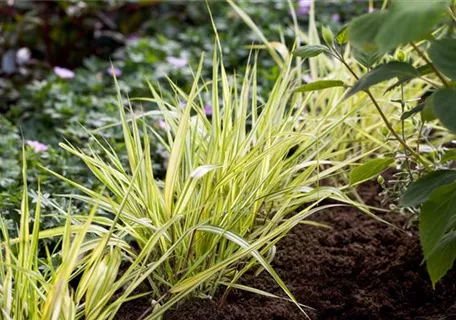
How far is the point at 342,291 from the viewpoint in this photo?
5.01 feet

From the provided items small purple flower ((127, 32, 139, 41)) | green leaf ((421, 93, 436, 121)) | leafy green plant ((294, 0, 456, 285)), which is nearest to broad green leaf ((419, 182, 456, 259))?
leafy green plant ((294, 0, 456, 285))

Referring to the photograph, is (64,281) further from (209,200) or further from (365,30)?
(365,30)

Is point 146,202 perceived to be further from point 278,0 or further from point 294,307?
point 278,0

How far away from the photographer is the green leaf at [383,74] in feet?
3.61

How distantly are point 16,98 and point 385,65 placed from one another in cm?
192

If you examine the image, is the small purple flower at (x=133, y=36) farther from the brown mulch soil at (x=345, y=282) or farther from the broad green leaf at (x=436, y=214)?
the broad green leaf at (x=436, y=214)

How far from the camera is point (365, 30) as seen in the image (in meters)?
1.06

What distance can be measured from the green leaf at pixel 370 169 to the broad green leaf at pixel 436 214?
0.21 metres

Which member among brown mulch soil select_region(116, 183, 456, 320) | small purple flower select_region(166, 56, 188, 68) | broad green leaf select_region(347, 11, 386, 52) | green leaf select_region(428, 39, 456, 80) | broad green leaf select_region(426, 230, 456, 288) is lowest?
small purple flower select_region(166, 56, 188, 68)

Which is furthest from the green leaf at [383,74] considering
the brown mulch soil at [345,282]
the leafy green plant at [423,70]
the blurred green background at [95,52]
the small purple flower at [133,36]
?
the small purple flower at [133,36]

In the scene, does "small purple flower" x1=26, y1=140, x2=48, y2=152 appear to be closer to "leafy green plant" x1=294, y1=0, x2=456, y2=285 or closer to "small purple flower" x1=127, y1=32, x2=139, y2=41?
"leafy green plant" x1=294, y1=0, x2=456, y2=285

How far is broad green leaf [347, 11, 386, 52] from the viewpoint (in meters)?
1.05

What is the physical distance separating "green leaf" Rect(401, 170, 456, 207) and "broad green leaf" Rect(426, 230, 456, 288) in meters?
0.10

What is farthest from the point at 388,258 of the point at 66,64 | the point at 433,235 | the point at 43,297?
the point at 66,64
